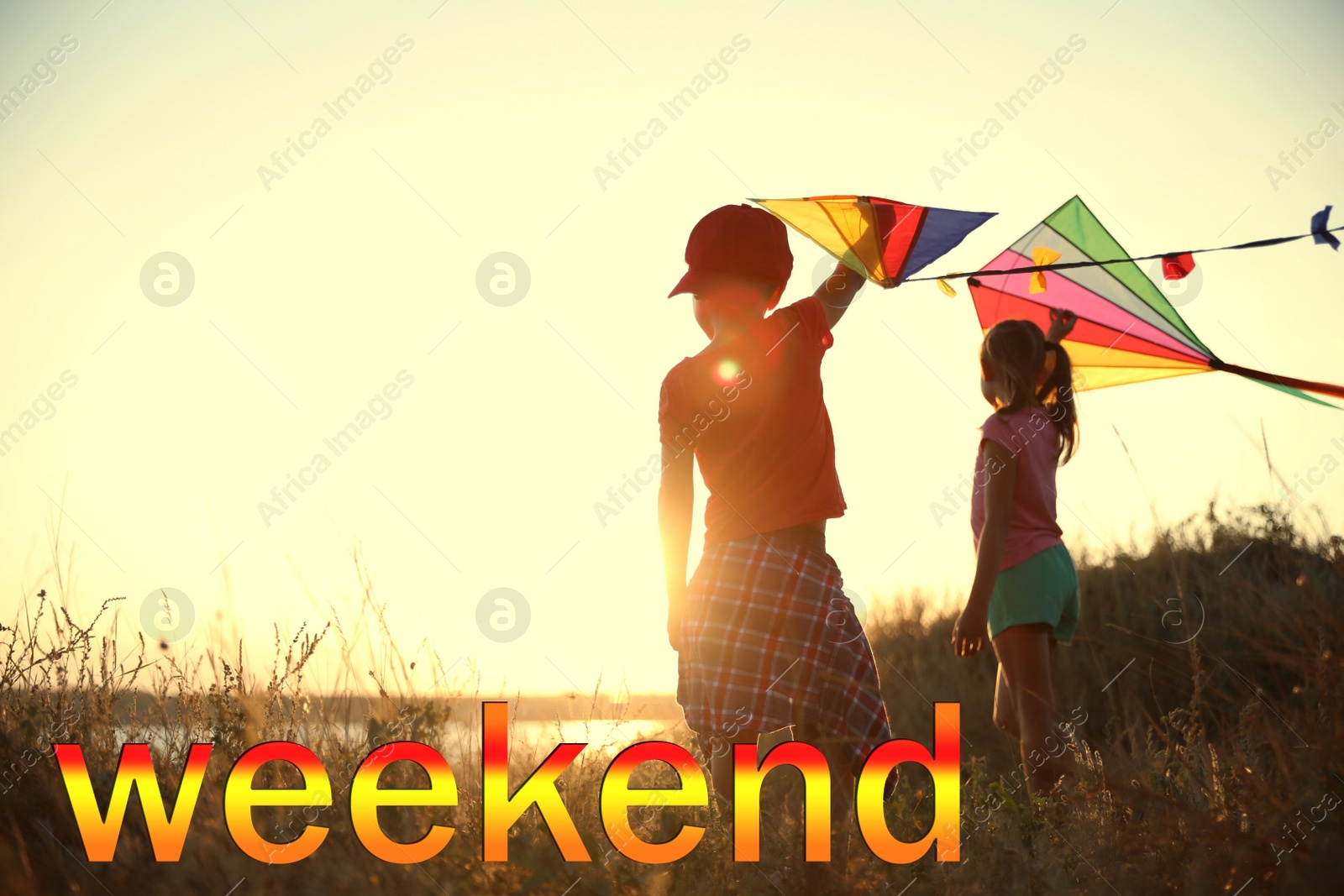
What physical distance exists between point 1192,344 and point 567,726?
2926 mm

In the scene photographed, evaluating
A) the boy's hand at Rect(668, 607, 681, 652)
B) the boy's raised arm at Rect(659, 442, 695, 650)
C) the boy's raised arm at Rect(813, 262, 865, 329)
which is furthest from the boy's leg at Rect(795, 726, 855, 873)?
the boy's raised arm at Rect(813, 262, 865, 329)

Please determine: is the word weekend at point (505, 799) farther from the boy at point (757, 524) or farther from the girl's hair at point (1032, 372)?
the girl's hair at point (1032, 372)

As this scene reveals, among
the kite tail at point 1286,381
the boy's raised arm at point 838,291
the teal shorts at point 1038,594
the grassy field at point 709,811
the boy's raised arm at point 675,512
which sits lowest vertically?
the grassy field at point 709,811

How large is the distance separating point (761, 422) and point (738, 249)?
0.53 m

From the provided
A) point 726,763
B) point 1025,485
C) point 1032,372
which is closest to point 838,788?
point 726,763

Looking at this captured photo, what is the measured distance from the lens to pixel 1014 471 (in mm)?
2988

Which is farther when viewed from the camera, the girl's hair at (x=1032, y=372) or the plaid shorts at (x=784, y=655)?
the girl's hair at (x=1032, y=372)

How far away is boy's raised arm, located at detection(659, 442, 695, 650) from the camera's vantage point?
2.63 meters

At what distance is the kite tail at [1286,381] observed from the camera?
9.20 feet

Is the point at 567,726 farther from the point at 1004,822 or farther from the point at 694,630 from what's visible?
the point at 1004,822

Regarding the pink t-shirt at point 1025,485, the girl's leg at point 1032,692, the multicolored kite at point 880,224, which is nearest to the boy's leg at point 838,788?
the girl's leg at point 1032,692

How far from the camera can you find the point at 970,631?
2738 millimetres

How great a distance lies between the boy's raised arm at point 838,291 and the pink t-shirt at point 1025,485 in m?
0.70

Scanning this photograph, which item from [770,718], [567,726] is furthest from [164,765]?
[770,718]
